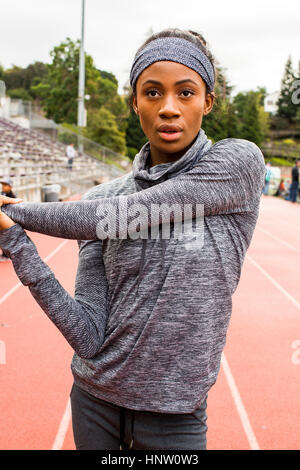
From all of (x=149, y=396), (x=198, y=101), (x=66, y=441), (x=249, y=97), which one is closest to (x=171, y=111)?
(x=198, y=101)

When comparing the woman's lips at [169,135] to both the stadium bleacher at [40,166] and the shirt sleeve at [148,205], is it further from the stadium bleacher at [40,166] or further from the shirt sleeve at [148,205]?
the stadium bleacher at [40,166]

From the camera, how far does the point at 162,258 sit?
1045 mm

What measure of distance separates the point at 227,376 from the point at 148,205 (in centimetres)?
304

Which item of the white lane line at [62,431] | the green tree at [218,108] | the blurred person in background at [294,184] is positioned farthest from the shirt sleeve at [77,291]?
the blurred person in background at [294,184]

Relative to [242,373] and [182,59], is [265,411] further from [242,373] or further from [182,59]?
[182,59]

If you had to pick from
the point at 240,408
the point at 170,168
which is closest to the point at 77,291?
the point at 170,168

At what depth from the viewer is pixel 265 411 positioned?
329 centimetres

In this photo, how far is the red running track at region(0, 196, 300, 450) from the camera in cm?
297

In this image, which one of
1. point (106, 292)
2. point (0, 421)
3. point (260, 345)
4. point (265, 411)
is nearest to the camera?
point (106, 292)

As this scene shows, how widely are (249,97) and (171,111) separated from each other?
145ft

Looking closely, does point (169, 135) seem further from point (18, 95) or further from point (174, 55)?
point (18, 95)

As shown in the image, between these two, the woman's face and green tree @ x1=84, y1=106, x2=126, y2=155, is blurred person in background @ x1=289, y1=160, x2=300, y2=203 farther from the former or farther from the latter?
the woman's face

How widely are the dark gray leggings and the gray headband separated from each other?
2.53ft

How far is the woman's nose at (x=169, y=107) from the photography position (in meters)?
1.04
